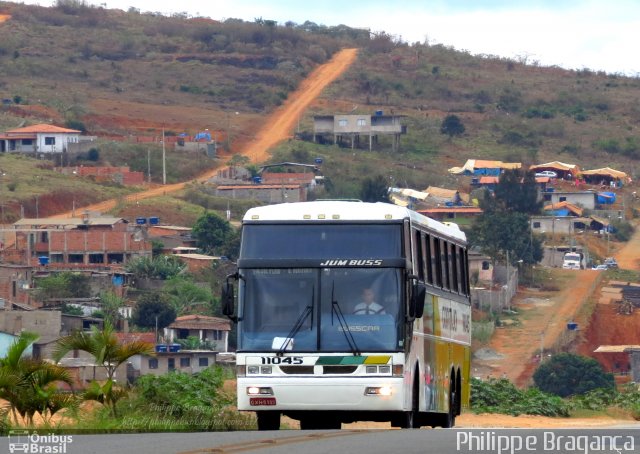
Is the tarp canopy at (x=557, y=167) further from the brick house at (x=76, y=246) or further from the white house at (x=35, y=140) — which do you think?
the brick house at (x=76, y=246)

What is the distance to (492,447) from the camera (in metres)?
12.4

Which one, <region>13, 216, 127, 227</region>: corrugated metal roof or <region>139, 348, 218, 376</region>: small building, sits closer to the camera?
<region>139, 348, 218, 376</region>: small building

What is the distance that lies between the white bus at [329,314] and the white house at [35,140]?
230 ft

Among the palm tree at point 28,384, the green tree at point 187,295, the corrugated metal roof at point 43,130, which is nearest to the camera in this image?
the palm tree at point 28,384

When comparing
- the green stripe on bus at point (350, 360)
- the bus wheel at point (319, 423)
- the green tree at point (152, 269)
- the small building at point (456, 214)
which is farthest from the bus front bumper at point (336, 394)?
the small building at point (456, 214)

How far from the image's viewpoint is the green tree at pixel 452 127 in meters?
103

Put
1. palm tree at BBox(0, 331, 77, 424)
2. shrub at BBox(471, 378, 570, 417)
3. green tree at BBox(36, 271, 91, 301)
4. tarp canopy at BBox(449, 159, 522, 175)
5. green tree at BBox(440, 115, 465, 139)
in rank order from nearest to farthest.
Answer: palm tree at BBox(0, 331, 77, 424) → shrub at BBox(471, 378, 570, 417) → green tree at BBox(36, 271, 91, 301) → tarp canopy at BBox(449, 159, 522, 175) → green tree at BBox(440, 115, 465, 139)

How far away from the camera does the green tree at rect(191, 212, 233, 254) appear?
6762cm

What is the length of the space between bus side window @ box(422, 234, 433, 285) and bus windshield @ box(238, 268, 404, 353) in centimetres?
182

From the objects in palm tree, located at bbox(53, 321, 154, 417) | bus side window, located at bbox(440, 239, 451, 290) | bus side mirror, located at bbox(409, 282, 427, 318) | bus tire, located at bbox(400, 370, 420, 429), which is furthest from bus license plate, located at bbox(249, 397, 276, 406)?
bus side window, located at bbox(440, 239, 451, 290)

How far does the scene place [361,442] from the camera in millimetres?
12930

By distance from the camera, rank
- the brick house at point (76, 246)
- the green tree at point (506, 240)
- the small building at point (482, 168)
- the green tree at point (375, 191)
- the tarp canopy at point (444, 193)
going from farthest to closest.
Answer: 1. the small building at point (482, 168)
2. the tarp canopy at point (444, 193)
3. the green tree at point (375, 191)
4. the green tree at point (506, 240)
5. the brick house at point (76, 246)

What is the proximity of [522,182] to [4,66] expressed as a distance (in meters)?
48.8

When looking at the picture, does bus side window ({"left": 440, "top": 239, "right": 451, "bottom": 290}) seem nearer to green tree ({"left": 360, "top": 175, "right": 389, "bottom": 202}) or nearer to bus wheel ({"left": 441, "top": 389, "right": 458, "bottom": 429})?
bus wheel ({"left": 441, "top": 389, "right": 458, "bottom": 429})
